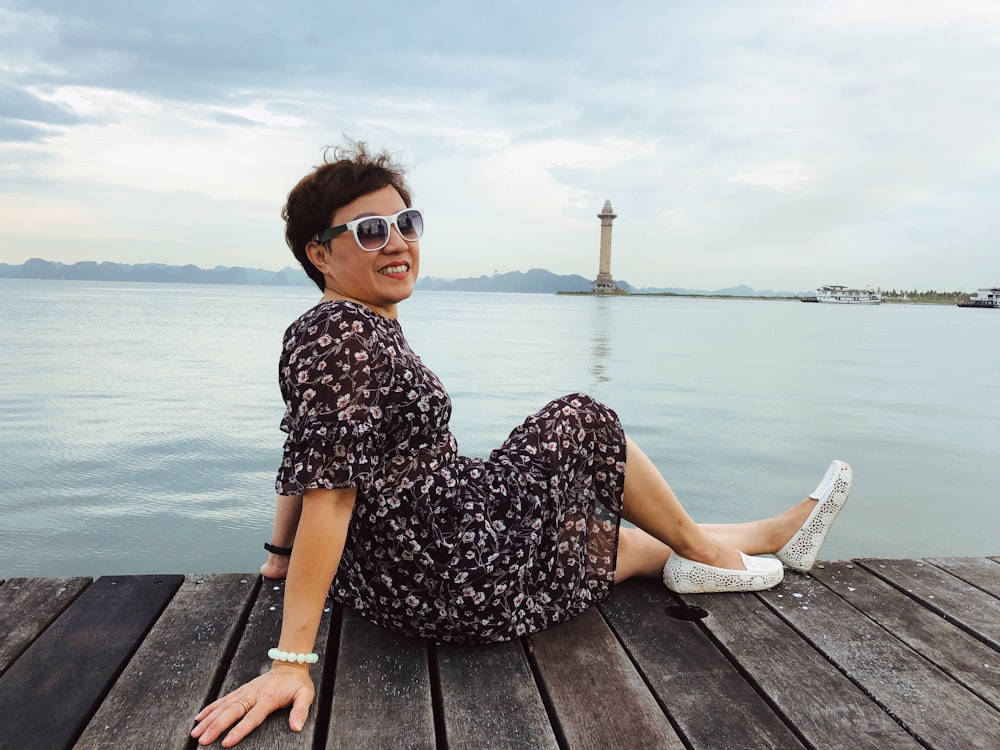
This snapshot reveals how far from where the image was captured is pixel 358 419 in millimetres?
1726

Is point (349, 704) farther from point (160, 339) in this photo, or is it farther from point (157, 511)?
point (160, 339)

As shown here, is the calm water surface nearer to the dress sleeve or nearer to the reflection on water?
the reflection on water

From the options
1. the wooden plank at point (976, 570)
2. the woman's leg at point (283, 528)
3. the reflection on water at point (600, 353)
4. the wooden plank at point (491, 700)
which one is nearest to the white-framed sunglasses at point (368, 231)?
the woman's leg at point (283, 528)

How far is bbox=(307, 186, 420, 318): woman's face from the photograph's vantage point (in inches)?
75.9

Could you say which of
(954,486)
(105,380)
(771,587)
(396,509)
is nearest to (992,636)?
(771,587)

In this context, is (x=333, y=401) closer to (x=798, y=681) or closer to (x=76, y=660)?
(x=76, y=660)

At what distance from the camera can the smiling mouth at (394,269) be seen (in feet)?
6.46

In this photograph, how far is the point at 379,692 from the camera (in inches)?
73.6

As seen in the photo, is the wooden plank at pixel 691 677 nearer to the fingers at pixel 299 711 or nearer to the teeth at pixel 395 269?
the fingers at pixel 299 711

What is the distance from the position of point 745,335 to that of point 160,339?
1891 centimetres

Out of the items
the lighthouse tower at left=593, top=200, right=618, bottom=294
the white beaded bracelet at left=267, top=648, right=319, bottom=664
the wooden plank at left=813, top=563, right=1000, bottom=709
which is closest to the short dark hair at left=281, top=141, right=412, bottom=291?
the white beaded bracelet at left=267, top=648, right=319, bottom=664

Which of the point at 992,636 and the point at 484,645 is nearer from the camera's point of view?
the point at 484,645

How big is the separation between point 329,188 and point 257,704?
1.24 metres

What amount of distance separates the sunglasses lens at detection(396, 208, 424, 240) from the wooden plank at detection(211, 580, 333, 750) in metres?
1.13
